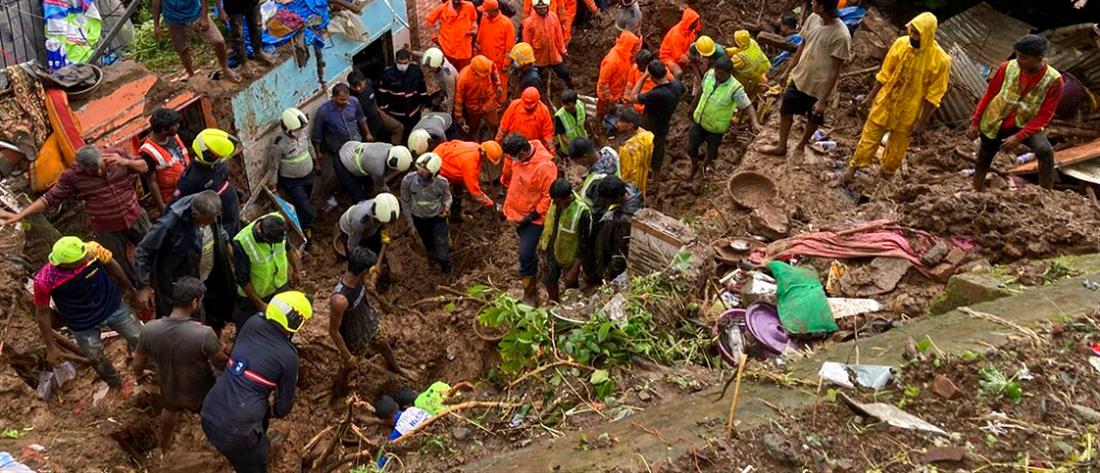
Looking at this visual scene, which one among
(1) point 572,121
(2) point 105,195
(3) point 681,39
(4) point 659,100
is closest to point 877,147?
(4) point 659,100

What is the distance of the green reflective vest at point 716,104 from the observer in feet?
25.5

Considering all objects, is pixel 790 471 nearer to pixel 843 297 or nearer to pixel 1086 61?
pixel 843 297

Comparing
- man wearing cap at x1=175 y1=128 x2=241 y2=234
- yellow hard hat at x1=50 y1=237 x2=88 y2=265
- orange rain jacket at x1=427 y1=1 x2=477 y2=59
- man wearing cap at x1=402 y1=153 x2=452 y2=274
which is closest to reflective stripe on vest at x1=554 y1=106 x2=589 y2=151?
man wearing cap at x1=402 y1=153 x2=452 y2=274

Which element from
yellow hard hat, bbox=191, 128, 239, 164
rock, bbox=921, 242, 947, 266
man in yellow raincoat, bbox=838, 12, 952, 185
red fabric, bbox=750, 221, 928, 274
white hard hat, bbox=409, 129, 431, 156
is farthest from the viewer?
white hard hat, bbox=409, 129, 431, 156

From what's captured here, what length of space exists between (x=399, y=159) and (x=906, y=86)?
454 cm

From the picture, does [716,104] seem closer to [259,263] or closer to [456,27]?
[456,27]

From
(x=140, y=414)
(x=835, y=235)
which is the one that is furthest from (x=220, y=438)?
(x=835, y=235)

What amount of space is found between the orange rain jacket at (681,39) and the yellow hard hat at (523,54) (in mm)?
1686

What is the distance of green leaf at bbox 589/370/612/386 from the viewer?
4.36 metres

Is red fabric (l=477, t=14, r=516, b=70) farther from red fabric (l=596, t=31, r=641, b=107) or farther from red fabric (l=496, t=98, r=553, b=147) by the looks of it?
red fabric (l=496, t=98, r=553, b=147)

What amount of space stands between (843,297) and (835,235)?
2.44 ft

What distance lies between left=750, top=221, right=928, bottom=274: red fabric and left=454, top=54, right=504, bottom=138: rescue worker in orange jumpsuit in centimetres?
433

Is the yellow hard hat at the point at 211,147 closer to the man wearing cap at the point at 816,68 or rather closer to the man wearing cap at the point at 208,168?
the man wearing cap at the point at 208,168

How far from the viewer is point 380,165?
7812 millimetres
